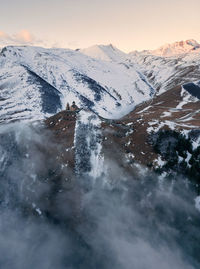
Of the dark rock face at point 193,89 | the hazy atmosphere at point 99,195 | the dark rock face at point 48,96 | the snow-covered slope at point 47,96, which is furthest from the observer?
the dark rock face at point 193,89

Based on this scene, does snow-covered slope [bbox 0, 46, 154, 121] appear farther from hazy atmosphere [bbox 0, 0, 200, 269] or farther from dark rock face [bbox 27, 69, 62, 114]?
hazy atmosphere [bbox 0, 0, 200, 269]

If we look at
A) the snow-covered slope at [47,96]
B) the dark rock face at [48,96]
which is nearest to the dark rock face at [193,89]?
the snow-covered slope at [47,96]

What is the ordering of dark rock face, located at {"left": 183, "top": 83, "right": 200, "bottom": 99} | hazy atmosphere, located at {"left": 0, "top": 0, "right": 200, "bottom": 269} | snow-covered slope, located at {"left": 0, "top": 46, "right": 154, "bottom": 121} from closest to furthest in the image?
hazy atmosphere, located at {"left": 0, "top": 0, "right": 200, "bottom": 269} < snow-covered slope, located at {"left": 0, "top": 46, "right": 154, "bottom": 121} < dark rock face, located at {"left": 183, "top": 83, "right": 200, "bottom": 99}

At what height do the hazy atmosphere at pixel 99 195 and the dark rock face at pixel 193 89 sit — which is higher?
the dark rock face at pixel 193 89

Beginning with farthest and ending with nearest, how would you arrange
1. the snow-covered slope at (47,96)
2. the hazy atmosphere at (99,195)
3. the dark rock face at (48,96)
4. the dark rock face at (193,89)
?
the dark rock face at (193,89) → the dark rock face at (48,96) → the snow-covered slope at (47,96) → the hazy atmosphere at (99,195)

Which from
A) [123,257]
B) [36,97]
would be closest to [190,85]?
[36,97]

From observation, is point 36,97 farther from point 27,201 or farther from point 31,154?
point 27,201

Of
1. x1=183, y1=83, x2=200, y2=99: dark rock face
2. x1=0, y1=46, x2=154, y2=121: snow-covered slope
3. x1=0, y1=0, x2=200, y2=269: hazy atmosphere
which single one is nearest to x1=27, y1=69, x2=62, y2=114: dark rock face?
x1=0, y1=46, x2=154, y2=121: snow-covered slope

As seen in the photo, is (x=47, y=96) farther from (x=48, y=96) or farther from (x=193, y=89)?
(x=193, y=89)

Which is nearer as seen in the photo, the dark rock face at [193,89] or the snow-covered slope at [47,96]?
the snow-covered slope at [47,96]

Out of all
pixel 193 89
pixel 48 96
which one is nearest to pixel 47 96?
pixel 48 96

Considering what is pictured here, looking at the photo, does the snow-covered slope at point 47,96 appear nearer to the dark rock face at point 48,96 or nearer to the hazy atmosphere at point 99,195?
the dark rock face at point 48,96
